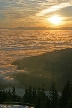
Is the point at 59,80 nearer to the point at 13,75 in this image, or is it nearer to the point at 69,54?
the point at 13,75

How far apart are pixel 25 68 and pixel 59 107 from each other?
46.2m

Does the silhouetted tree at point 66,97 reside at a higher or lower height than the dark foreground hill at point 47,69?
lower

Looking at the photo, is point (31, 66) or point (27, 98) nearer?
point (27, 98)

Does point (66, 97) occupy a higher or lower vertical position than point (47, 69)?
lower

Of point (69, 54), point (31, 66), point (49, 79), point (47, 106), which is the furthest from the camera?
point (69, 54)

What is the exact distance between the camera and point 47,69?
77.5 metres

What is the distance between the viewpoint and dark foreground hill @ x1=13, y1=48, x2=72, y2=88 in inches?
2639

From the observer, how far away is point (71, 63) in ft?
272

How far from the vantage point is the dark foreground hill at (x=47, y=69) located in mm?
67037

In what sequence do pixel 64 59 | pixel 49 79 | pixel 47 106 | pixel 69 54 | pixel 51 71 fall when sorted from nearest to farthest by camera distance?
pixel 47 106
pixel 49 79
pixel 51 71
pixel 64 59
pixel 69 54

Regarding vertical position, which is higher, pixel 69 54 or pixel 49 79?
pixel 69 54

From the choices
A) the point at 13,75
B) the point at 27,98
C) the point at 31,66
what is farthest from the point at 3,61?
the point at 27,98

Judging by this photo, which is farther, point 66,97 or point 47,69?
point 47,69

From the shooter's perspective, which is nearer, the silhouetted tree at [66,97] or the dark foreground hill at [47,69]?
the silhouetted tree at [66,97]
